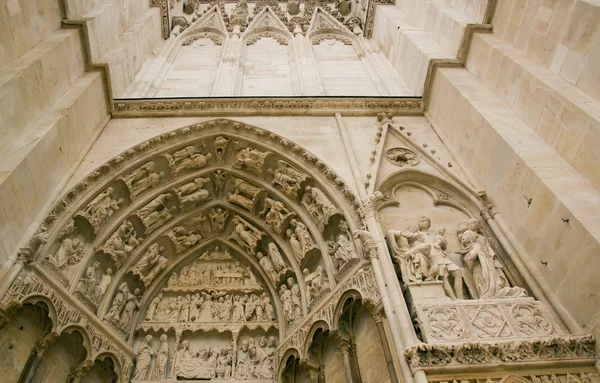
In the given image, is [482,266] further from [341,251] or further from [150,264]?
[150,264]

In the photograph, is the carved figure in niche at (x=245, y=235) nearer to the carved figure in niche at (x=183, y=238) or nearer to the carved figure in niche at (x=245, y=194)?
the carved figure in niche at (x=245, y=194)

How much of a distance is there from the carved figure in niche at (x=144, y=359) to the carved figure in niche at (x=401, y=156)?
173 inches

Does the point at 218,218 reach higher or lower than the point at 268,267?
higher

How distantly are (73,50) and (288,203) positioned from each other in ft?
13.7

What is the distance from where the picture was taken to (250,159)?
7.53 m

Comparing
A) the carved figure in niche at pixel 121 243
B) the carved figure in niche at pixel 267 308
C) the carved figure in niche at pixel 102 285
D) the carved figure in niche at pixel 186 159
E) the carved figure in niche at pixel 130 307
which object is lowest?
the carved figure in niche at pixel 267 308

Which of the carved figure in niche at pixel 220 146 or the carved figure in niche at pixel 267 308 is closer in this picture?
the carved figure in niche at pixel 267 308

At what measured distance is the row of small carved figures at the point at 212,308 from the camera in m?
6.80

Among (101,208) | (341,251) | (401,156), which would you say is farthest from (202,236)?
(401,156)

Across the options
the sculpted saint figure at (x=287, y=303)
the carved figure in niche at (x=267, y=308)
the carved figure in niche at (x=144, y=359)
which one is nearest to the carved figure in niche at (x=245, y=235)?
the carved figure in niche at (x=267, y=308)

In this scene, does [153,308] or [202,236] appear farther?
[202,236]

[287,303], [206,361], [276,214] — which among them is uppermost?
[276,214]

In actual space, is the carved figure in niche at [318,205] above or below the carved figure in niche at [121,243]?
above

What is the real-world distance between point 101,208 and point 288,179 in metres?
2.69
